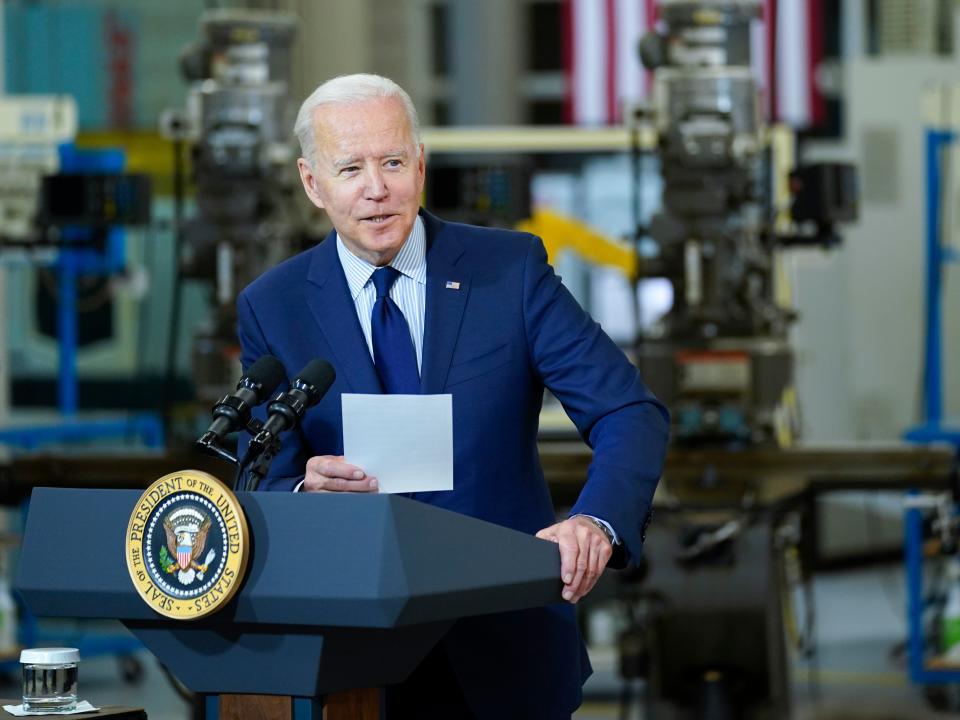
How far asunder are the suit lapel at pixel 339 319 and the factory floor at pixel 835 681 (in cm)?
340

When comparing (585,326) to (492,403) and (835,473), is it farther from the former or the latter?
(835,473)

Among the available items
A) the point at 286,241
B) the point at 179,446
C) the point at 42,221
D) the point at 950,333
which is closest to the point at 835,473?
the point at 286,241

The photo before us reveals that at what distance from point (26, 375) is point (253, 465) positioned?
6963mm

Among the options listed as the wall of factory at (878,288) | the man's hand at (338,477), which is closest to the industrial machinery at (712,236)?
the man's hand at (338,477)

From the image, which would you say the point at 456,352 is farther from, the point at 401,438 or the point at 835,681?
the point at 835,681

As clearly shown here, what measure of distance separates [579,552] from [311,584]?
0.35 m

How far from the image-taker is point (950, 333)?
9258 mm

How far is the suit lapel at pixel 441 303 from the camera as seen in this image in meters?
2.06

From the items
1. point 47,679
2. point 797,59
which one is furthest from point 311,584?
point 797,59

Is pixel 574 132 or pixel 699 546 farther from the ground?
pixel 574 132

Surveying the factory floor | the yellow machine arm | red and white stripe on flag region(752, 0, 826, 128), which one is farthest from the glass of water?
red and white stripe on flag region(752, 0, 826, 128)

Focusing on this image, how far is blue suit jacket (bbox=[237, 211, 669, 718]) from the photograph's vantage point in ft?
6.77

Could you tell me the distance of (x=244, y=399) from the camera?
5.82ft

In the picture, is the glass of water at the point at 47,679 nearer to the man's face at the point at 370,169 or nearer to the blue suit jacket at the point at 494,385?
the blue suit jacket at the point at 494,385
